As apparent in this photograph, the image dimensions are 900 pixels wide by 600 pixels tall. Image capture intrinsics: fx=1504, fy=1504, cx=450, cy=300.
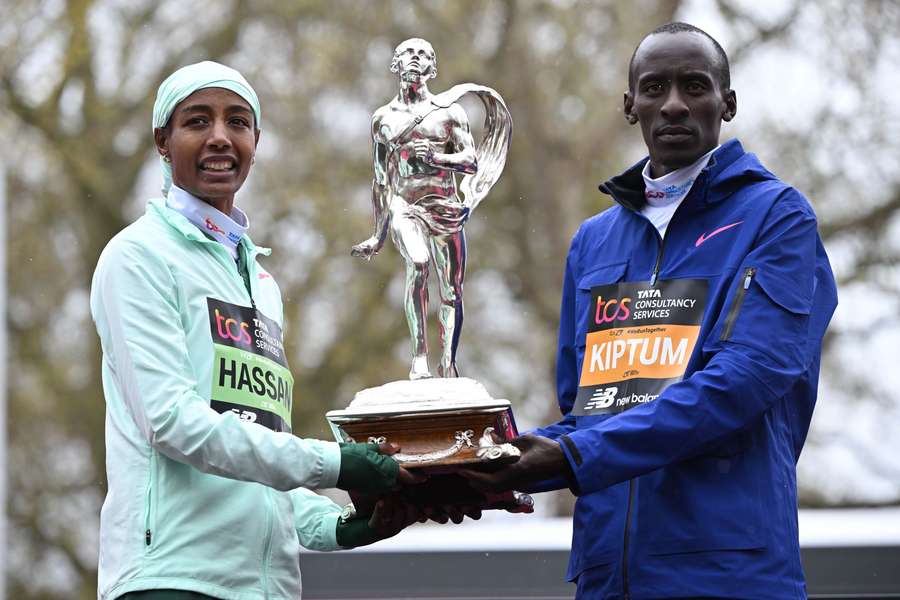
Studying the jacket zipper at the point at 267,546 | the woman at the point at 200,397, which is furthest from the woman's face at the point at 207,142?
the jacket zipper at the point at 267,546

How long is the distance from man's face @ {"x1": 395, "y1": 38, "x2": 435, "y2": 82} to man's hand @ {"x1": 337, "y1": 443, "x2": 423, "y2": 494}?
0.75 metres

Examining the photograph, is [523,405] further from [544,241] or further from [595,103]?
[595,103]

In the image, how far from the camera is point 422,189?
2.90m

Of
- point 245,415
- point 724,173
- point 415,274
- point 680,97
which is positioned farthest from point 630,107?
point 245,415

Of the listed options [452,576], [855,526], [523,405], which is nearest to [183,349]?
[452,576]

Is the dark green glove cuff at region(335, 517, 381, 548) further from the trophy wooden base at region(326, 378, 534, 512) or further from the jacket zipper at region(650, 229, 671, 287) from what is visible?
the jacket zipper at region(650, 229, 671, 287)

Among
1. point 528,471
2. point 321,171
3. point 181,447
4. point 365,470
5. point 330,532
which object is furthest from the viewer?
point 321,171

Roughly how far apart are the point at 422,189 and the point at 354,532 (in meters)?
0.67

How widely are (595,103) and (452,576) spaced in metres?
4.72

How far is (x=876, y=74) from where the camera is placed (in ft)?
27.0

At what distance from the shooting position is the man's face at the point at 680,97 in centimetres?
280

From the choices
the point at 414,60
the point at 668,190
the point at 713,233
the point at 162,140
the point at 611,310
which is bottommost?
the point at 611,310

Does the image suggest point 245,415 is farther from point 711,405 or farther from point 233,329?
point 711,405

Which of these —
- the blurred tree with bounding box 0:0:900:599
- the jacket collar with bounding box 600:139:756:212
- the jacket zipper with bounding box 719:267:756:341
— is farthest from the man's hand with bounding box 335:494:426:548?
the blurred tree with bounding box 0:0:900:599
